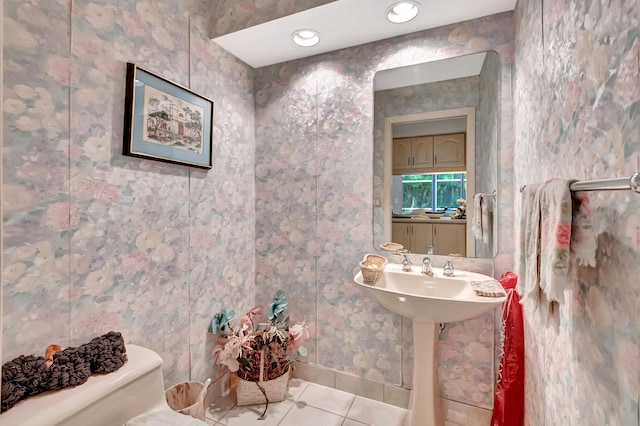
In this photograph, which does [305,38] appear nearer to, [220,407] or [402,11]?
[402,11]

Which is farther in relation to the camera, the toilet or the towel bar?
the toilet

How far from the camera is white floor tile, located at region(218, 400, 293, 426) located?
5.62 ft

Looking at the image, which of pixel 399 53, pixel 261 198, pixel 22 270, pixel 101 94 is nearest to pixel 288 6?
pixel 399 53

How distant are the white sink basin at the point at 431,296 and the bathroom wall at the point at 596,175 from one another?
275 millimetres

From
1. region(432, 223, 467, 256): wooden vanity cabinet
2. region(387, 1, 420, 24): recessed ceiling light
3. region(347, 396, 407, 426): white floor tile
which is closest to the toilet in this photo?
region(347, 396, 407, 426): white floor tile

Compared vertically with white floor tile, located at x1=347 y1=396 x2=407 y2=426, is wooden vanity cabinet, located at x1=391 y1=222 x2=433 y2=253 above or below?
above

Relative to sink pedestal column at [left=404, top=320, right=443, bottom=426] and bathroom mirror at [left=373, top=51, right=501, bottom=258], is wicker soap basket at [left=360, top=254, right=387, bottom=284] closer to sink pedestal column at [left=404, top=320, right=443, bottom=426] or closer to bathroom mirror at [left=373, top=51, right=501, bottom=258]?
bathroom mirror at [left=373, top=51, right=501, bottom=258]

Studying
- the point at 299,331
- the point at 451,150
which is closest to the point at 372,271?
the point at 299,331

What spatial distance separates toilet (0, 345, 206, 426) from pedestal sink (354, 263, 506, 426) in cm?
98

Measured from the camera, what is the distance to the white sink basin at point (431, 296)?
4.33ft

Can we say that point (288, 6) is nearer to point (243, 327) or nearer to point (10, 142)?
point (10, 142)

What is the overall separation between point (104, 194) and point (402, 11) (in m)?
1.76

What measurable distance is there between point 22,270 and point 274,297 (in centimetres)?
132

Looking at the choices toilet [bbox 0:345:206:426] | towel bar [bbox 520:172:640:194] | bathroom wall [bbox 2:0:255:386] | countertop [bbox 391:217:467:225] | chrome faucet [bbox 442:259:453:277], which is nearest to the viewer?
towel bar [bbox 520:172:640:194]
